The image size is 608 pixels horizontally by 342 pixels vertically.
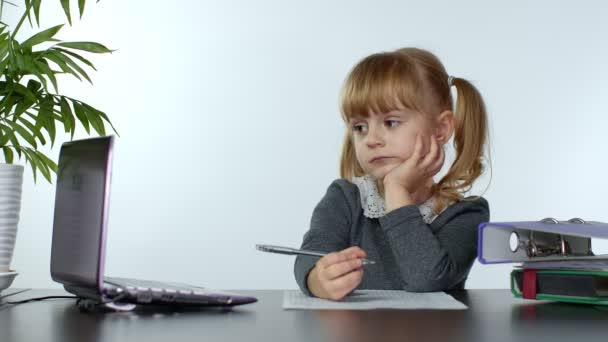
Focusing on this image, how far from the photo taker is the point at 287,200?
3105mm

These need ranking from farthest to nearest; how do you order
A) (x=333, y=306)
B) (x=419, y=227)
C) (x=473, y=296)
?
(x=419, y=227)
(x=473, y=296)
(x=333, y=306)

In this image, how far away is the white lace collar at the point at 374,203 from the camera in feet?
4.52

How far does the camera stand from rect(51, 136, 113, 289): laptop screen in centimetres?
70

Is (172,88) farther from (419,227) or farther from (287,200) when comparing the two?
(419,227)

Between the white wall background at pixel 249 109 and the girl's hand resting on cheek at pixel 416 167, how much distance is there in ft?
5.92

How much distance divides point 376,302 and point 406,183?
17.9 inches

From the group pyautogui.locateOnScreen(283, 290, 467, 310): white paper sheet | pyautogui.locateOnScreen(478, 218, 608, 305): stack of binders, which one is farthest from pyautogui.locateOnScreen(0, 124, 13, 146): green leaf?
pyautogui.locateOnScreen(478, 218, 608, 305): stack of binders

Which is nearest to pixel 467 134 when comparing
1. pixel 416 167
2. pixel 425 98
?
pixel 425 98

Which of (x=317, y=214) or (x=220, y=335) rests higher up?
(x=317, y=214)

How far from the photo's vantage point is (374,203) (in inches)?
55.4

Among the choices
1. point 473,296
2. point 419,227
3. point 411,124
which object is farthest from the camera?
point 411,124

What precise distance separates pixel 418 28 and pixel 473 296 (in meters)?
2.38

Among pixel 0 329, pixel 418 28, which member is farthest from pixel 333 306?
pixel 418 28

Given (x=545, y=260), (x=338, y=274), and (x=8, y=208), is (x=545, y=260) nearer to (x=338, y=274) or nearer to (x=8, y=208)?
(x=338, y=274)
